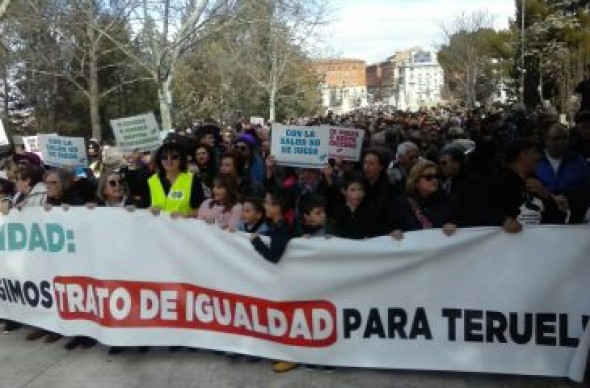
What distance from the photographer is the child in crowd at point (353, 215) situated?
536 cm

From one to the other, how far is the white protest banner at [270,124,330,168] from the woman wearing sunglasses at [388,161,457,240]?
228 centimetres

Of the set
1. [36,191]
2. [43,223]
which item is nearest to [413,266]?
[43,223]

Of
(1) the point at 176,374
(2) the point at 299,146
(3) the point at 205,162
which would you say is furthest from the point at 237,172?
(1) the point at 176,374

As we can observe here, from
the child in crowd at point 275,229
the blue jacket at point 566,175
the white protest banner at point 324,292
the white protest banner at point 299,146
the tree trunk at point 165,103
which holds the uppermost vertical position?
the tree trunk at point 165,103

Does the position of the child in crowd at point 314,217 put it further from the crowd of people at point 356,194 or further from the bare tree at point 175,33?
the bare tree at point 175,33

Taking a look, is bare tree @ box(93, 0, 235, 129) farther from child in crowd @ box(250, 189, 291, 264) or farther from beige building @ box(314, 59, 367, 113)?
beige building @ box(314, 59, 367, 113)

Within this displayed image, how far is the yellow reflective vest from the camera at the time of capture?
6098mm

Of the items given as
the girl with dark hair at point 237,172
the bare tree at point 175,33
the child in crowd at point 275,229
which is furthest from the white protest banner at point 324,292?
the bare tree at point 175,33

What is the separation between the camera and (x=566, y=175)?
616cm

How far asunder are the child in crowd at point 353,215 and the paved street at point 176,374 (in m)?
0.95

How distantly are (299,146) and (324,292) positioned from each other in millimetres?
2912

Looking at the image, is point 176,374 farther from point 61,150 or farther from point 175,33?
point 175,33

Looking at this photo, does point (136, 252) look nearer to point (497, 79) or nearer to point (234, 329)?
point (234, 329)

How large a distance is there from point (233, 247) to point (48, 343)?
1922 mm
